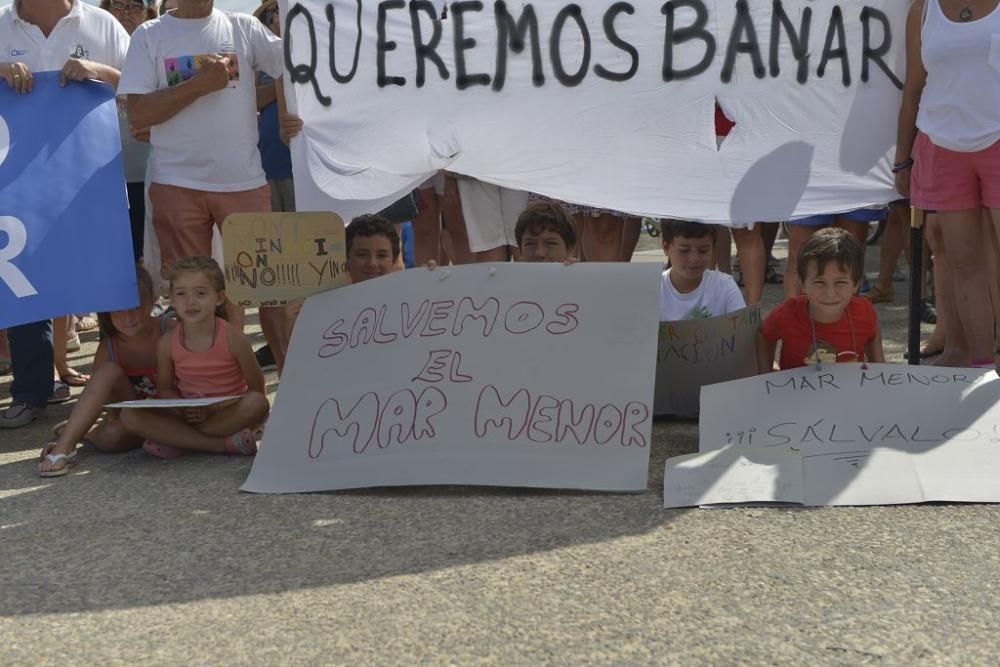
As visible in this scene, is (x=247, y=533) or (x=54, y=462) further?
(x=54, y=462)

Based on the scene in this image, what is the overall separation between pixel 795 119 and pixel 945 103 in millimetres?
482

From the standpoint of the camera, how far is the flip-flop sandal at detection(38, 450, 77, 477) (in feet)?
13.1

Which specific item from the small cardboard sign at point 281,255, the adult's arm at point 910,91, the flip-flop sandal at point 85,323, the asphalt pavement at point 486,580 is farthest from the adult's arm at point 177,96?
the flip-flop sandal at point 85,323

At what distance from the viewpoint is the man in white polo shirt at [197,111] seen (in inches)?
183

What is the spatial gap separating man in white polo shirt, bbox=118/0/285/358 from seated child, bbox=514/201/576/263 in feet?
3.43

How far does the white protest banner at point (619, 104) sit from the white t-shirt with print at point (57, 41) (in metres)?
1.01

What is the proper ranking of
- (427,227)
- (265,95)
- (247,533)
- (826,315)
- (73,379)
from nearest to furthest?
(247,533) < (826,315) < (265,95) < (73,379) < (427,227)

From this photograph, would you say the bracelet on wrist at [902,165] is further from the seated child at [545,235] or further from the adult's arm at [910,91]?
the seated child at [545,235]

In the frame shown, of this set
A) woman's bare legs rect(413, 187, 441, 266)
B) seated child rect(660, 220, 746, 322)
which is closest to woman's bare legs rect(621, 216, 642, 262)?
woman's bare legs rect(413, 187, 441, 266)

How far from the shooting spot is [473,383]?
3740 mm

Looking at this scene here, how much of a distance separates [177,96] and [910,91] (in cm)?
260

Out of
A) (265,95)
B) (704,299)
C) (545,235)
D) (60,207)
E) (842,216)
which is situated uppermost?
(265,95)

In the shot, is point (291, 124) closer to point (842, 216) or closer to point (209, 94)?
point (209, 94)

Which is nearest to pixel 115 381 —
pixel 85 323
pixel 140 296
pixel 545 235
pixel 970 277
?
pixel 140 296
